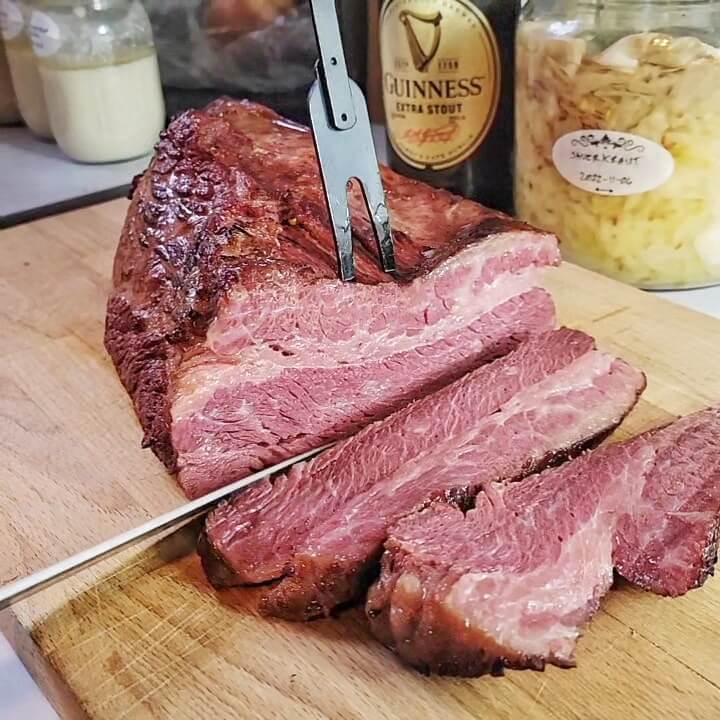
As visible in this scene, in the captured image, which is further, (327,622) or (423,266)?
(423,266)

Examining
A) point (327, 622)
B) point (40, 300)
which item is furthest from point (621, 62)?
point (40, 300)

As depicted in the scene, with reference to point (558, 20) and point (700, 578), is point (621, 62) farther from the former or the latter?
point (700, 578)

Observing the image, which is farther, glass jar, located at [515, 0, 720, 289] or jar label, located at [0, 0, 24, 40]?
jar label, located at [0, 0, 24, 40]

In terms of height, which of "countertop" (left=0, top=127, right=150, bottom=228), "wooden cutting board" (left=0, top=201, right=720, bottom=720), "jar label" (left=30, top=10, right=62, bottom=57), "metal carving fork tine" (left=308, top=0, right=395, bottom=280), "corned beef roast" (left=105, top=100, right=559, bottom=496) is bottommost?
"countertop" (left=0, top=127, right=150, bottom=228)

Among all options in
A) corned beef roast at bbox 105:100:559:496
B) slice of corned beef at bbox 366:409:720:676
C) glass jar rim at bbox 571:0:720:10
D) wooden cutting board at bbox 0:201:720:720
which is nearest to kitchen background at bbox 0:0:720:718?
glass jar rim at bbox 571:0:720:10

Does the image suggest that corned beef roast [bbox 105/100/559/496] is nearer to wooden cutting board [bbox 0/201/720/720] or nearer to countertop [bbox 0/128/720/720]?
wooden cutting board [bbox 0/201/720/720]

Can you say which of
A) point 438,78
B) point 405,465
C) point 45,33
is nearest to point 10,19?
point 45,33
